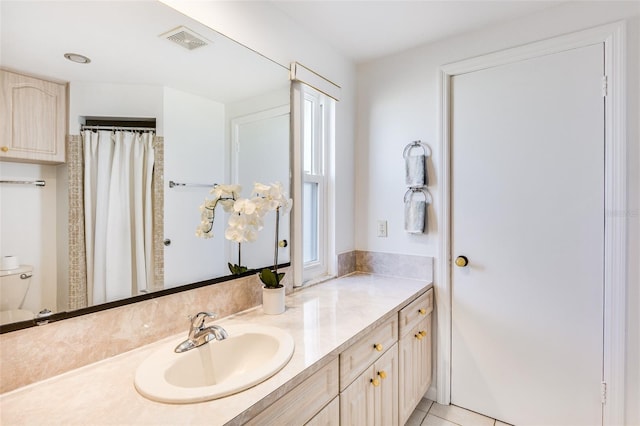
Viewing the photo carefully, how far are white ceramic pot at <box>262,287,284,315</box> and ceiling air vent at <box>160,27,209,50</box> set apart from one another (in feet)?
3.60

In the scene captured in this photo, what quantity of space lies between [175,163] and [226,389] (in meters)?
0.86

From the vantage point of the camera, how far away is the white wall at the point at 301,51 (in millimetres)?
1441

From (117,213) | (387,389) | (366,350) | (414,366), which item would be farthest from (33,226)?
(414,366)

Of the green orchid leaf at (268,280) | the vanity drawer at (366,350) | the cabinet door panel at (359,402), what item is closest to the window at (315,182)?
the green orchid leaf at (268,280)

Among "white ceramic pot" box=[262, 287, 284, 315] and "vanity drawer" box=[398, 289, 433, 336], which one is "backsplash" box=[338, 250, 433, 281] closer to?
"vanity drawer" box=[398, 289, 433, 336]

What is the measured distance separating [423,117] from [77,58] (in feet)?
6.00

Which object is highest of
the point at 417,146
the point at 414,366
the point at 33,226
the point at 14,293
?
the point at 417,146

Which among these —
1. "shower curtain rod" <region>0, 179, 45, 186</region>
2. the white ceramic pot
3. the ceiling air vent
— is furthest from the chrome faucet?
the ceiling air vent

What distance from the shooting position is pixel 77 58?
1.03 m

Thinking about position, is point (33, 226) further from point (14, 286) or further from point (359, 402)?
point (359, 402)

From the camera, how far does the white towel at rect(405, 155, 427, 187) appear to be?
207 cm

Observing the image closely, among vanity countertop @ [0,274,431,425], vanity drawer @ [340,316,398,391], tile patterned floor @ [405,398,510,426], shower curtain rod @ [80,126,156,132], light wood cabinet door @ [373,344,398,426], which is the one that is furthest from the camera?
tile patterned floor @ [405,398,510,426]

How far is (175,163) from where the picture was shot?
50.7 inches

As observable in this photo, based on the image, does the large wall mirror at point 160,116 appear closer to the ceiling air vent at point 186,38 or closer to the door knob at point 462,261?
the ceiling air vent at point 186,38
